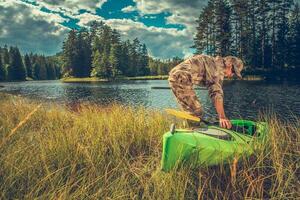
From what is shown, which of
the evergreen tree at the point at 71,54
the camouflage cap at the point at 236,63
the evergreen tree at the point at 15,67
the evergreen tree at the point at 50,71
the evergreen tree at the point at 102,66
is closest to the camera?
the camouflage cap at the point at 236,63

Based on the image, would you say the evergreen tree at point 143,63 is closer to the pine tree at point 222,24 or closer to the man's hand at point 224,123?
the pine tree at point 222,24

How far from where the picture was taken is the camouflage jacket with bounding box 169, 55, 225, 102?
192 inches

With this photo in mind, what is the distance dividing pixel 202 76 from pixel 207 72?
0.59 feet

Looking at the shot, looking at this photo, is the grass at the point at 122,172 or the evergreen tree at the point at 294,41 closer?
the grass at the point at 122,172

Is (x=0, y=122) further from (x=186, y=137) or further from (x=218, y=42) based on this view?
(x=218, y=42)

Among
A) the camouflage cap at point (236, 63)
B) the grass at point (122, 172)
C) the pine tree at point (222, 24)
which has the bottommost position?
the grass at point (122, 172)

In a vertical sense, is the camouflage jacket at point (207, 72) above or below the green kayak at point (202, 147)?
above

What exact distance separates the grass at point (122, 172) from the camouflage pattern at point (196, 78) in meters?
0.93

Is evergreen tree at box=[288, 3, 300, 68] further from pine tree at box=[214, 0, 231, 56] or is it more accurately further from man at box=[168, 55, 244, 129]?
man at box=[168, 55, 244, 129]

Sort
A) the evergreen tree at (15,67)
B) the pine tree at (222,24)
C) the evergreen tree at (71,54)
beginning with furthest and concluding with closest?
1. the evergreen tree at (15,67)
2. the evergreen tree at (71,54)
3. the pine tree at (222,24)

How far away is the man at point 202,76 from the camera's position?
192 inches

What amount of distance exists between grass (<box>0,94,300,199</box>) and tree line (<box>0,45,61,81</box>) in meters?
103

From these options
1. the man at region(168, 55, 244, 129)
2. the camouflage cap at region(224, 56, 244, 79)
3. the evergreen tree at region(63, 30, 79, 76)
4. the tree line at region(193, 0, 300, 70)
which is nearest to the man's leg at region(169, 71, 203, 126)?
the man at region(168, 55, 244, 129)

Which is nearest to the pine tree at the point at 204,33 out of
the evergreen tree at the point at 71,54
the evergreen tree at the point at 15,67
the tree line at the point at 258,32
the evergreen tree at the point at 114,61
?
the tree line at the point at 258,32
